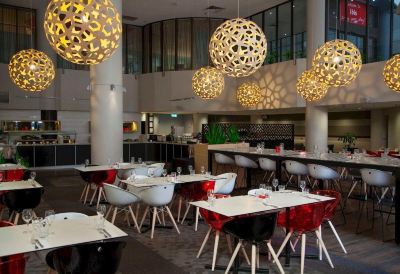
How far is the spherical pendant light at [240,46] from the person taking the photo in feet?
15.0

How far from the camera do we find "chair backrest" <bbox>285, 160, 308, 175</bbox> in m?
6.95

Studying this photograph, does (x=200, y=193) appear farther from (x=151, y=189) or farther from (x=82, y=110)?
(x=82, y=110)

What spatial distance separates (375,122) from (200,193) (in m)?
10.6

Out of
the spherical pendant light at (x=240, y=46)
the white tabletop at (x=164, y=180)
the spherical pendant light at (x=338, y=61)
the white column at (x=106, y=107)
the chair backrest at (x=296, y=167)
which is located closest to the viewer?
the spherical pendant light at (x=240, y=46)

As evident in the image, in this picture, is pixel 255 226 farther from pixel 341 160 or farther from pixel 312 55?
pixel 312 55

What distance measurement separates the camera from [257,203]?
403 centimetres

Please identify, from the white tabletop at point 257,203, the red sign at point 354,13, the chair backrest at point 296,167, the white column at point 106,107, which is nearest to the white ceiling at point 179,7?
the red sign at point 354,13

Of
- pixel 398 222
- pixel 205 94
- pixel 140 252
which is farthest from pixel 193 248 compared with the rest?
pixel 205 94

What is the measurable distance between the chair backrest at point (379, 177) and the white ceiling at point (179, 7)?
9.80 metres

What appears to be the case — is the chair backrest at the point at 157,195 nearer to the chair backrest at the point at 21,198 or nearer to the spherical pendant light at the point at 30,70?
the chair backrest at the point at 21,198

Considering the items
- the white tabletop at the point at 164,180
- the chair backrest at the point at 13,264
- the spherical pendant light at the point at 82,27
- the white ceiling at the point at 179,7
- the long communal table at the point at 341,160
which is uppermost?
the white ceiling at the point at 179,7

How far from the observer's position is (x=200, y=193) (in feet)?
18.9

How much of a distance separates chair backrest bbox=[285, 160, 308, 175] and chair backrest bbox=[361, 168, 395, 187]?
56.2 inches

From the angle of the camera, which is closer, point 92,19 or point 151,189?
point 92,19
